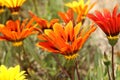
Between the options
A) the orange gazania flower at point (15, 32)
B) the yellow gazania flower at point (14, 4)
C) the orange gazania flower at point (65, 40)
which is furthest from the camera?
the yellow gazania flower at point (14, 4)

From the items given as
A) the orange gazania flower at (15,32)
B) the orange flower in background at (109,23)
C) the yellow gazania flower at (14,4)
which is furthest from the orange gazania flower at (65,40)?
the yellow gazania flower at (14,4)

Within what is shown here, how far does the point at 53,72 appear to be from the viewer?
2195mm

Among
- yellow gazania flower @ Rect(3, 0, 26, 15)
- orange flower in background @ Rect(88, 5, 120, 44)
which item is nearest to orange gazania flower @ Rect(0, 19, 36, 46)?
yellow gazania flower @ Rect(3, 0, 26, 15)

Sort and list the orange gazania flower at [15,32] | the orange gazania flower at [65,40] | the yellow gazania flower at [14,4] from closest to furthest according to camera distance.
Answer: the orange gazania flower at [65,40] < the orange gazania flower at [15,32] < the yellow gazania flower at [14,4]

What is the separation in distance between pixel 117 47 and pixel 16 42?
915 millimetres

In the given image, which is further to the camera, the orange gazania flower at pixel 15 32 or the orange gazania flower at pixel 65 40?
the orange gazania flower at pixel 15 32

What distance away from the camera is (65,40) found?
1.42m

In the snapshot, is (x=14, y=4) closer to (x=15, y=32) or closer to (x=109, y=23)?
(x=15, y=32)

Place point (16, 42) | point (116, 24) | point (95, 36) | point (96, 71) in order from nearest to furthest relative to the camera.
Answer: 1. point (116, 24)
2. point (16, 42)
3. point (96, 71)
4. point (95, 36)

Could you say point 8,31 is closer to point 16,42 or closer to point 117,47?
point 16,42

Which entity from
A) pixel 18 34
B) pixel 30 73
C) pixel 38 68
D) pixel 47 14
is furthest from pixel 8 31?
pixel 47 14

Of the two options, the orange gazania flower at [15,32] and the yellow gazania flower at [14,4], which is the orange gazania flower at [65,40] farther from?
the yellow gazania flower at [14,4]

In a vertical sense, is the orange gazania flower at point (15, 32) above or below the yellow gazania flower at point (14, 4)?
below

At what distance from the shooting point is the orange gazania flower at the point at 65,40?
1.37 meters
